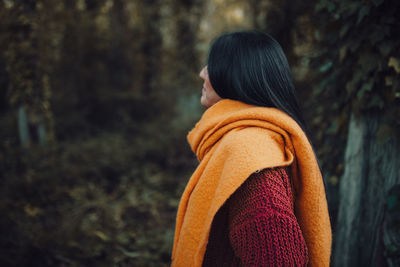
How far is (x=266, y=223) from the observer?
1.02m

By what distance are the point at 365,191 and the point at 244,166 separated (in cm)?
143

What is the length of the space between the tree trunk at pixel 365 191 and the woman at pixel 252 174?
84 centimetres

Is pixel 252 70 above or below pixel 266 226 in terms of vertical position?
above

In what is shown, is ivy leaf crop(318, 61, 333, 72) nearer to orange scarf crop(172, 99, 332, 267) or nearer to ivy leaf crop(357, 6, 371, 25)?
ivy leaf crop(357, 6, 371, 25)

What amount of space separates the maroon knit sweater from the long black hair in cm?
35

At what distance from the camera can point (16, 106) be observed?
481 centimetres

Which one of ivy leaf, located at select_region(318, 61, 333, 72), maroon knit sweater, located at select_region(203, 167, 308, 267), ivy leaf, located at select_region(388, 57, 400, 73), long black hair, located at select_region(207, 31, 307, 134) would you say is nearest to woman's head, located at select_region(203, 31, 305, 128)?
long black hair, located at select_region(207, 31, 307, 134)

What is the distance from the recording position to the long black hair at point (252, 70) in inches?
47.9

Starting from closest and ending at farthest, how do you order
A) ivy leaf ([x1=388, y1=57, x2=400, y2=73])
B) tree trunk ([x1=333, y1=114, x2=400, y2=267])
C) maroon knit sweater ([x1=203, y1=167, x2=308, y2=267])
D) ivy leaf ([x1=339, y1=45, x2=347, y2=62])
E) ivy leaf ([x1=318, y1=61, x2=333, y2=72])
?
1. maroon knit sweater ([x1=203, y1=167, x2=308, y2=267])
2. ivy leaf ([x1=388, y1=57, x2=400, y2=73])
3. tree trunk ([x1=333, y1=114, x2=400, y2=267])
4. ivy leaf ([x1=339, y1=45, x2=347, y2=62])
5. ivy leaf ([x1=318, y1=61, x2=333, y2=72])

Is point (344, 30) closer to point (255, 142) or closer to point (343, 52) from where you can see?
point (343, 52)

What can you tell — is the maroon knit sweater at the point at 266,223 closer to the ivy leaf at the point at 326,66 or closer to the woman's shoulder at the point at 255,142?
the woman's shoulder at the point at 255,142

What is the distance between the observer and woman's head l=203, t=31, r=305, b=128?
1218mm

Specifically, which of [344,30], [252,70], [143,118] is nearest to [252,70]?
[252,70]

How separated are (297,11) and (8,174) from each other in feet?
16.1
